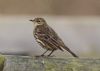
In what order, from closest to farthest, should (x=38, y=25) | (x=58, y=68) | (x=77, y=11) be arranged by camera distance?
(x=58, y=68) → (x=38, y=25) → (x=77, y=11)

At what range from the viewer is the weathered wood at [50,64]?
4.97ft

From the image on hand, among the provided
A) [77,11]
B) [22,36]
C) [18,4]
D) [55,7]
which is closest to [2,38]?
[22,36]

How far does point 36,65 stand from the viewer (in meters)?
1.54

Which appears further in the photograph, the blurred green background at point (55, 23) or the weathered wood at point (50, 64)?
the blurred green background at point (55, 23)

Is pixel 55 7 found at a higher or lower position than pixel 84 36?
higher

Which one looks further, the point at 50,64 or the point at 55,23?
the point at 55,23

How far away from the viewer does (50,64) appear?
5.05 feet

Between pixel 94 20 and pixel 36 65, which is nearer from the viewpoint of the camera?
pixel 36 65

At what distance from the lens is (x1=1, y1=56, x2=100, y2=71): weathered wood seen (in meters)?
1.51

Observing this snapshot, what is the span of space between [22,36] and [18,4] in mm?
233

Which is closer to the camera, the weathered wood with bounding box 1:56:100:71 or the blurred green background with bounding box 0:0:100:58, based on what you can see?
the weathered wood with bounding box 1:56:100:71

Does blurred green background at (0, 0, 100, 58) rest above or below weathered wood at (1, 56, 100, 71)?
above

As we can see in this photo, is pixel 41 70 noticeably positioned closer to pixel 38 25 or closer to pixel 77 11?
pixel 38 25

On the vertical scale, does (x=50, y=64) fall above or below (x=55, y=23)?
below
